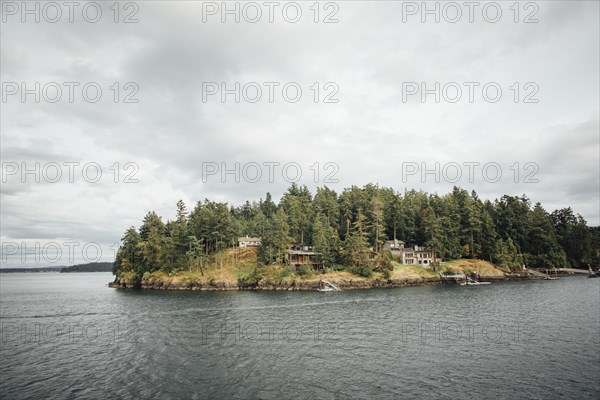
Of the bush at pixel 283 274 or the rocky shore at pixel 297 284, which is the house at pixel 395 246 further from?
the bush at pixel 283 274

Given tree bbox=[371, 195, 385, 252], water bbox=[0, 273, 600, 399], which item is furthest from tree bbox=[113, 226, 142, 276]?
tree bbox=[371, 195, 385, 252]

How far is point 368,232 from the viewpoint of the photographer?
409 ft

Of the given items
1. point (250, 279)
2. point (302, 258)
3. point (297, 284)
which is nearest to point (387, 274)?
point (297, 284)

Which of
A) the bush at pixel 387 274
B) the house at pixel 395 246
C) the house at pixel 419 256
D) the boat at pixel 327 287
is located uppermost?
the house at pixel 395 246

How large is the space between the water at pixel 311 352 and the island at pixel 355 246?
136 feet

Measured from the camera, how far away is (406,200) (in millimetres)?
141625

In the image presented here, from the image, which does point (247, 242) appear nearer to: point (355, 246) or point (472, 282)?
point (355, 246)

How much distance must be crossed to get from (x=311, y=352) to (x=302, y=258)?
265ft

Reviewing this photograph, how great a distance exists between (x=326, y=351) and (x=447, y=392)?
13.9 m

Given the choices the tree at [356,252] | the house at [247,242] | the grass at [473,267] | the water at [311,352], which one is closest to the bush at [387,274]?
the tree at [356,252]

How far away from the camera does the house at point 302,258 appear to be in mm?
111938

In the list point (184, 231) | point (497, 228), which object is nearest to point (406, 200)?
point (497, 228)

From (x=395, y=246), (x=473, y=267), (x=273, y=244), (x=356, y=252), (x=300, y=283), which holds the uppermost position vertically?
(x=273, y=244)

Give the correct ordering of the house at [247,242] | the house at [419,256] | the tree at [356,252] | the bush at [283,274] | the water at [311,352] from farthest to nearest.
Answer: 1. the house at [247,242]
2. the house at [419,256]
3. the tree at [356,252]
4. the bush at [283,274]
5. the water at [311,352]
